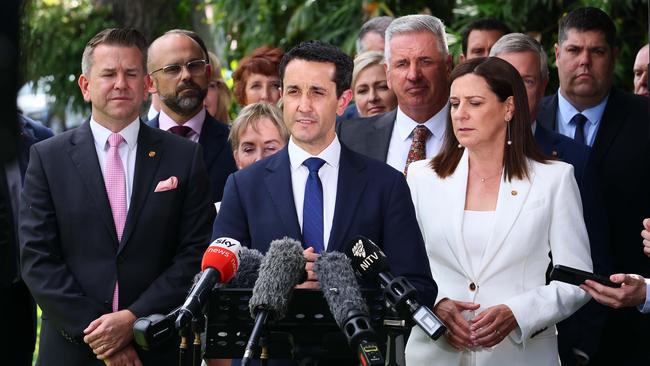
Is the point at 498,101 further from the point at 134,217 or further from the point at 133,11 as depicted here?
the point at 133,11

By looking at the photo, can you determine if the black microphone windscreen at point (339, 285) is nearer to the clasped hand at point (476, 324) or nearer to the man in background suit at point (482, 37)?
the clasped hand at point (476, 324)

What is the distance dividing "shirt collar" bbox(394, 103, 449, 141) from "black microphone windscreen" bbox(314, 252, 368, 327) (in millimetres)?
2399

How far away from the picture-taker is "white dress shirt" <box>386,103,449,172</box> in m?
6.25

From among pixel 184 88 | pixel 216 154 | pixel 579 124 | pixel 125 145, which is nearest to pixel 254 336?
pixel 125 145

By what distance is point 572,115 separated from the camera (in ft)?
22.7

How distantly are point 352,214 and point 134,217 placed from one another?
1.21 metres

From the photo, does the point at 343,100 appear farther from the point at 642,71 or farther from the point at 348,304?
the point at 642,71

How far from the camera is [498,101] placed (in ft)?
17.3

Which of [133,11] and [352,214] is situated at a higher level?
[133,11]

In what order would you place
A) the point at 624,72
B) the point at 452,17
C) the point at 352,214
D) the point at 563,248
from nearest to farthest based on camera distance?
1. the point at 352,214
2. the point at 563,248
3. the point at 624,72
4. the point at 452,17

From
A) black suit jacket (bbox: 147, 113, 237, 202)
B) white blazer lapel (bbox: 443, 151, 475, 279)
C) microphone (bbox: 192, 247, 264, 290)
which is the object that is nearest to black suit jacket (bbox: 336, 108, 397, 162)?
black suit jacket (bbox: 147, 113, 237, 202)

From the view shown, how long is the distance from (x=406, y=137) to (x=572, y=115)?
4.08ft

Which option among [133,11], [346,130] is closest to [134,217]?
[346,130]

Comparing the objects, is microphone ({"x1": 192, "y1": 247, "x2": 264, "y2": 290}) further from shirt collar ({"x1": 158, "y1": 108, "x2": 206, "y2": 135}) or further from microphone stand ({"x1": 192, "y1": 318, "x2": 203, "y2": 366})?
shirt collar ({"x1": 158, "y1": 108, "x2": 206, "y2": 135})
